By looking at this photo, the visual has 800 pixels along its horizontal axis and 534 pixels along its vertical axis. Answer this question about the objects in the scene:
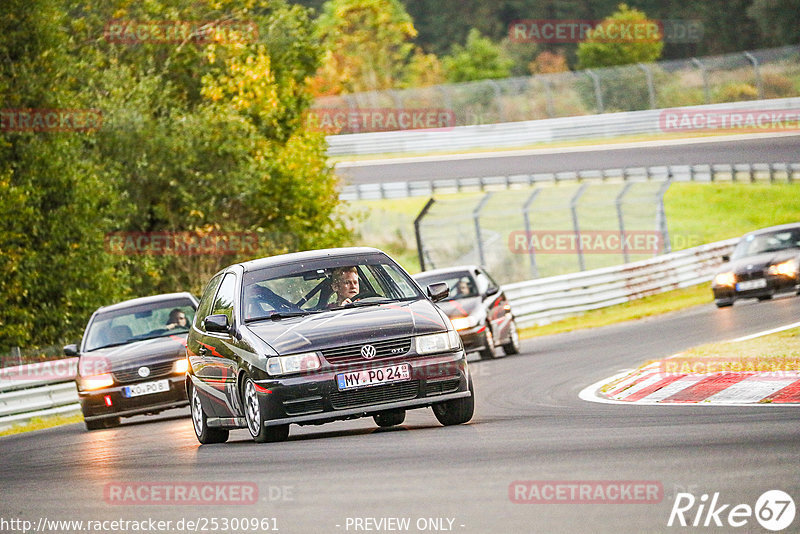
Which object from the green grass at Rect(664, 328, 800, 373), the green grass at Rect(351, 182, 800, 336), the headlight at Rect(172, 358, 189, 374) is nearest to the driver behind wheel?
the green grass at Rect(664, 328, 800, 373)

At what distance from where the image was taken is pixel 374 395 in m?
9.92

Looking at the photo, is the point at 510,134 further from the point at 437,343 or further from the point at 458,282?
the point at 437,343

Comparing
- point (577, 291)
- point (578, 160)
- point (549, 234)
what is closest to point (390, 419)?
point (577, 291)

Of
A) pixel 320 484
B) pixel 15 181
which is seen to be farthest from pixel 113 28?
pixel 320 484

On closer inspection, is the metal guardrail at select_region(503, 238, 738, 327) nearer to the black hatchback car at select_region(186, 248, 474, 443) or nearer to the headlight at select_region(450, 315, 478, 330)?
the headlight at select_region(450, 315, 478, 330)

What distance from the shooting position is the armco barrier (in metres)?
19.8

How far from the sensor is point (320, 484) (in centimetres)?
799

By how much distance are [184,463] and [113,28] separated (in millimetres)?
24059

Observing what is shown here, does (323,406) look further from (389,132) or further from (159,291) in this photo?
(389,132)

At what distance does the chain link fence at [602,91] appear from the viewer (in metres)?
48.3

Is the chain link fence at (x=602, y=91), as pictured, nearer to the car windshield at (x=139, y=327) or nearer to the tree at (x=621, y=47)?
the tree at (x=621, y=47)

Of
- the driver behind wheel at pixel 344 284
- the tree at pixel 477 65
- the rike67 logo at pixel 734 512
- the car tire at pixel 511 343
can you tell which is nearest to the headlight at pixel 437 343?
the driver behind wheel at pixel 344 284

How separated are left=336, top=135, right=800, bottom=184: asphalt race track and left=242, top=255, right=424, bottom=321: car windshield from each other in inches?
1296

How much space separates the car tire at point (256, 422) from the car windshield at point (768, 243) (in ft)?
50.2
